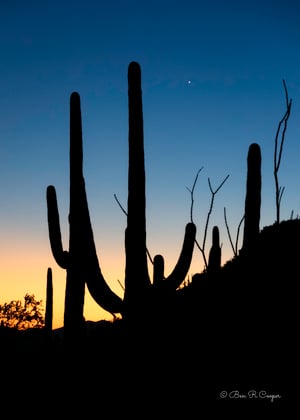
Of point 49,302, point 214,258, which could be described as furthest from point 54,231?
point 49,302

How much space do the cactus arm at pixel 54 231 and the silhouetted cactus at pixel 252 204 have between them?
10.1 ft

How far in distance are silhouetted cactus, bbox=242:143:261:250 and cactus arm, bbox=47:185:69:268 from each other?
3090 millimetres

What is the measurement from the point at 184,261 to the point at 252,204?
158 centimetres

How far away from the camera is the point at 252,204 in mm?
8656

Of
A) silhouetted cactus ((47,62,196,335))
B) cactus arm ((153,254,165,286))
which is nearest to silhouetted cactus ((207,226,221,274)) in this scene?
cactus arm ((153,254,165,286))

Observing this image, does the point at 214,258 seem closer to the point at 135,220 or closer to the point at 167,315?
the point at 167,315

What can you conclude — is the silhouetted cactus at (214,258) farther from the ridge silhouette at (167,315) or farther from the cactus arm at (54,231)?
the cactus arm at (54,231)

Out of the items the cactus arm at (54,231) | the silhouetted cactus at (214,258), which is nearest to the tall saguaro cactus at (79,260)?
the cactus arm at (54,231)

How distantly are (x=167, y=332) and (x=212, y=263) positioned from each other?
3.46 metres

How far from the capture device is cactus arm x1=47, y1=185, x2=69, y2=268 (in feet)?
27.5

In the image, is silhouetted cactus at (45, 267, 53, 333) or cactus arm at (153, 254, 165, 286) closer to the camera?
cactus arm at (153, 254, 165, 286)

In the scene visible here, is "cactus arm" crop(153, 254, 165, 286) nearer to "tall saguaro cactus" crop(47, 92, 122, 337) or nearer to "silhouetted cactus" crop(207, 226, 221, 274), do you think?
"silhouetted cactus" crop(207, 226, 221, 274)

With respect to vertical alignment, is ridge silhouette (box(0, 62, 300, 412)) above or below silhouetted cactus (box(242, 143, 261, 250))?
below

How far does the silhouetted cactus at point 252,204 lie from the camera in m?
8.63
